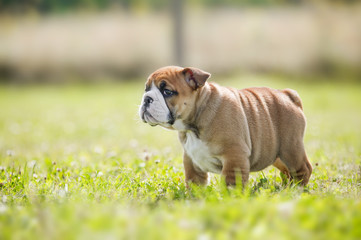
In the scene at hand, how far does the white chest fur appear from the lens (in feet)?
12.5

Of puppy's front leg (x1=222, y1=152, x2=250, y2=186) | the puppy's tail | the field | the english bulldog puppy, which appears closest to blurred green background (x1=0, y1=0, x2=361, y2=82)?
the field

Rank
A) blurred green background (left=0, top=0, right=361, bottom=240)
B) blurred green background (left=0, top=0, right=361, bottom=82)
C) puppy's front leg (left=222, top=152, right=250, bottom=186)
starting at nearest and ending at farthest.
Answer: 1. blurred green background (left=0, top=0, right=361, bottom=240)
2. puppy's front leg (left=222, top=152, right=250, bottom=186)
3. blurred green background (left=0, top=0, right=361, bottom=82)

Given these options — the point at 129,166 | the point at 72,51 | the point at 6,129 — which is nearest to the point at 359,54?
the point at 72,51

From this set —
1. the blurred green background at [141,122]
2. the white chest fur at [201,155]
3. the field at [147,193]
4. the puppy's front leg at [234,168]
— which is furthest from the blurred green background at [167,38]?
the puppy's front leg at [234,168]

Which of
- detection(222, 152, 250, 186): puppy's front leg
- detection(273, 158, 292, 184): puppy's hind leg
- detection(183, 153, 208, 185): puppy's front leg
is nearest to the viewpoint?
detection(222, 152, 250, 186): puppy's front leg

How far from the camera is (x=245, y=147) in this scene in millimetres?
3752

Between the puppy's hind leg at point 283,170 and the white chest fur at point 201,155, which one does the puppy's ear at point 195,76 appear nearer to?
the white chest fur at point 201,155

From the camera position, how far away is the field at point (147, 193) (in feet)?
7.67

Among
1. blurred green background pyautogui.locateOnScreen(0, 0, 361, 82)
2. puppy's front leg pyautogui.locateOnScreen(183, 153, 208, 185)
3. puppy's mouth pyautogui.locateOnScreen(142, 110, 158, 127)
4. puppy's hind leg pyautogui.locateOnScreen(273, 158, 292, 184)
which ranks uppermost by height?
puppy's mouth pyautogui.locateOnScreen(142, 110, 158, 127)

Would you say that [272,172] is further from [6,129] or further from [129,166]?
[6,129]

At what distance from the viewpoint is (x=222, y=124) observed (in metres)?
3.76

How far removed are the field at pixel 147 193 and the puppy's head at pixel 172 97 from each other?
25.4 inches

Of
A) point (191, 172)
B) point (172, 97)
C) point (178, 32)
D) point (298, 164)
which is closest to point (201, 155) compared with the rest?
point (191, 172)

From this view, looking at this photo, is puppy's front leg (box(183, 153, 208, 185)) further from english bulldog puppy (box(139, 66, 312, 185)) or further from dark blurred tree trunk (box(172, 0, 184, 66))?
dark blurred tree trunk (box(172, 0, 184, 66))
